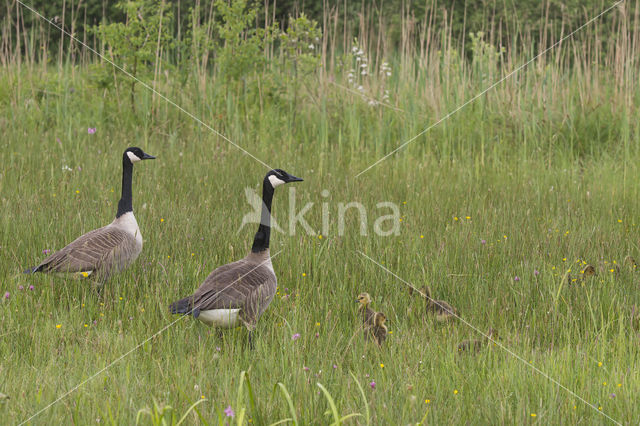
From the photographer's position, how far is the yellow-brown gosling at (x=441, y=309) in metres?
4.05

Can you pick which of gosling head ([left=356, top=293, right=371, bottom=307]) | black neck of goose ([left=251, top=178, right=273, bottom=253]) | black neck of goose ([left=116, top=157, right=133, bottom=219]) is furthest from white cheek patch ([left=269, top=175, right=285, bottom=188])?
black neck of goose ([left=116, top=157, right=133, bottom=219])

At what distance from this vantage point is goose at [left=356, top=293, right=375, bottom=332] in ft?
12.6

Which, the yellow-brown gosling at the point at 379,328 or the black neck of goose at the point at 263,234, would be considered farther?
the black neck of goose at the point at 263,234

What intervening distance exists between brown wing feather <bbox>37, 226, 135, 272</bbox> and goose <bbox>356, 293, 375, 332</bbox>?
158 cm

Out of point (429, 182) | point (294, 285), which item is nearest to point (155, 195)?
point (294, 285)

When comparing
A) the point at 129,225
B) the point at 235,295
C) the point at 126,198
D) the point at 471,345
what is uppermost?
the point at 126,198

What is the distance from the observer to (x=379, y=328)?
12.4 ft

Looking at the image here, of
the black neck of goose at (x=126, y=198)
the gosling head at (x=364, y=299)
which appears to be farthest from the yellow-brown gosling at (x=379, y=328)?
the black neck of goose at (x=126, y=198)

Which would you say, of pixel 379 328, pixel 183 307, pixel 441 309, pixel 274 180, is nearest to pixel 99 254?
pixel 183 307

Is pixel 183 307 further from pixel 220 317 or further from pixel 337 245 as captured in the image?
pixel 337 245

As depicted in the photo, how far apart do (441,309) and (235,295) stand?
1.34 meters

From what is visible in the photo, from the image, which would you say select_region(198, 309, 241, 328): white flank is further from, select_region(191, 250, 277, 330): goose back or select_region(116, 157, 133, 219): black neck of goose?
select_region(116, 157, 133, 219): black neck of goose

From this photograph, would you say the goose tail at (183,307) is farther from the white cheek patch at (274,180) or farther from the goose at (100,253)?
the white cheek patch at (274,180)

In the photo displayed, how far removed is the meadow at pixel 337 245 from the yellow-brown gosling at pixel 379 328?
62 millimetres
